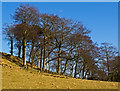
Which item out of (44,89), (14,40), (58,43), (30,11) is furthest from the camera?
(14,40)

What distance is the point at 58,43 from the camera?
3509 centimetres

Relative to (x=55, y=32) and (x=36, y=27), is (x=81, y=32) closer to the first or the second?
(x=55, y=32)

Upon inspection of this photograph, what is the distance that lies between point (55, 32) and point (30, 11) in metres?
6.20

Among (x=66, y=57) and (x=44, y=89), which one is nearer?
(x=44, y=89)

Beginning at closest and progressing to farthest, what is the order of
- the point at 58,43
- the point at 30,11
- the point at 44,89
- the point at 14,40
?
the point at 44,89 → the point at 30,11 → the point at 58,43 → the point at 14,40

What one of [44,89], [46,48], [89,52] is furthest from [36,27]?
[44,89]

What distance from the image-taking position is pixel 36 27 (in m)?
34.1

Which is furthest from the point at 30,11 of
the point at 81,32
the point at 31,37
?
the point at 81,32

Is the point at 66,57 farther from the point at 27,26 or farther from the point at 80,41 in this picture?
the point at 27,26

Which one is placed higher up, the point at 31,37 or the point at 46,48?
the point at 31,37

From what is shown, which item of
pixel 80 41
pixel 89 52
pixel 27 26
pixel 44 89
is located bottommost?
pixel 44 89

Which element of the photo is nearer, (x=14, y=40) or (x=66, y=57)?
(x=66, y=57)

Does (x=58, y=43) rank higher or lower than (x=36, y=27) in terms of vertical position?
lower

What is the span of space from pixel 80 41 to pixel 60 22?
5424 mm
